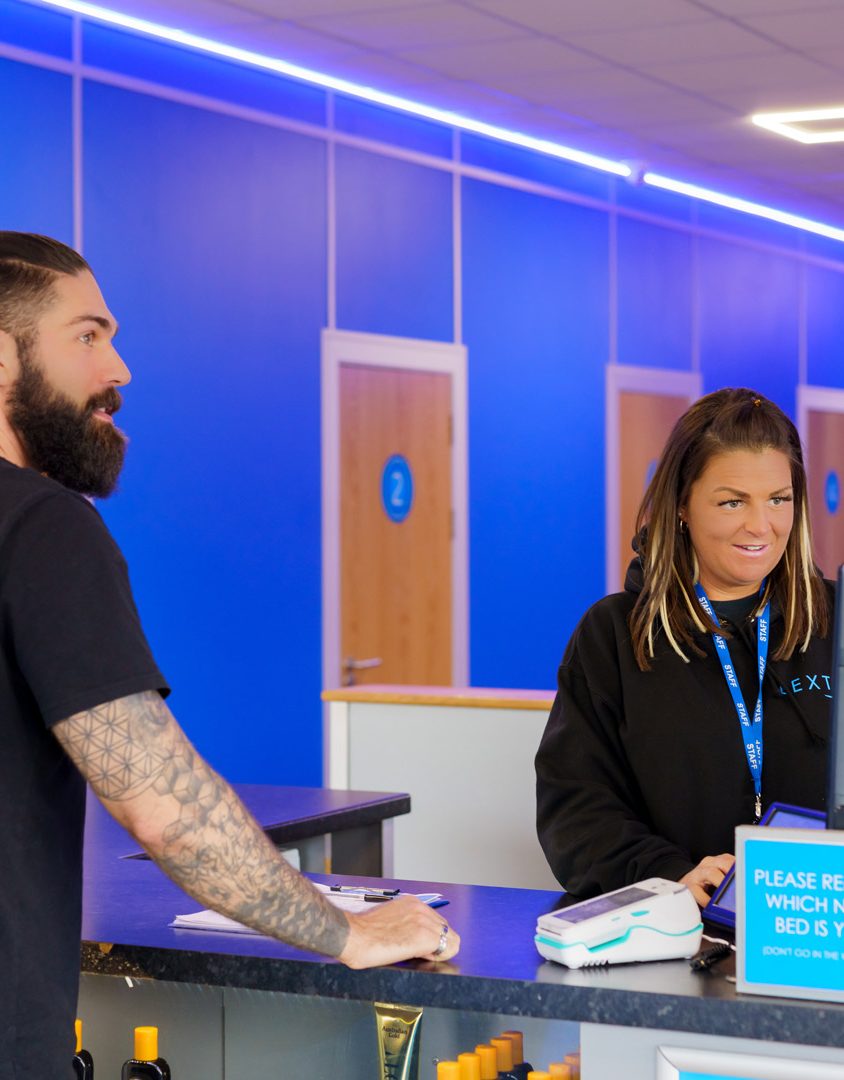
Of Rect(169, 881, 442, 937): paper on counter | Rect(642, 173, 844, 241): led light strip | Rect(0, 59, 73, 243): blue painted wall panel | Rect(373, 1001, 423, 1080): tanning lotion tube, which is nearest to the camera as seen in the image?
Rect(373, 1001, 423, 1080): tanning lotion tube

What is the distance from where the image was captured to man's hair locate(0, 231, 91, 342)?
5.19 ft

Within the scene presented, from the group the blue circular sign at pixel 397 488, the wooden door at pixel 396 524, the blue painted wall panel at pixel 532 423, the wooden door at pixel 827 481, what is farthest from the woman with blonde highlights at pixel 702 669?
the wooden door at pixel 827 481

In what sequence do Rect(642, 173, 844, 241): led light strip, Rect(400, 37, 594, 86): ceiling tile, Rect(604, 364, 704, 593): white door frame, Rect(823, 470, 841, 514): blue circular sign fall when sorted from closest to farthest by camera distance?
Rect(400, 37, 594, 86): ceiling tile, Rect(604, 364, 704, 593): white door frame, Rect(642, 173, 844, 241): led light strip, Rect(823, 470, 841, 514): blue circular sign

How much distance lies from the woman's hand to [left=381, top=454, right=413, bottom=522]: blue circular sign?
4.40 meters

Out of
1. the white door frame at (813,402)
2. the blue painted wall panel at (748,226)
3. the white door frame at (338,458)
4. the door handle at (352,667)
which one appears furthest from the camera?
the white door frame at (813,402)

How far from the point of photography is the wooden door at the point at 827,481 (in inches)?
387

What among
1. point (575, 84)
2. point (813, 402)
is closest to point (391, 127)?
point (575, 84)

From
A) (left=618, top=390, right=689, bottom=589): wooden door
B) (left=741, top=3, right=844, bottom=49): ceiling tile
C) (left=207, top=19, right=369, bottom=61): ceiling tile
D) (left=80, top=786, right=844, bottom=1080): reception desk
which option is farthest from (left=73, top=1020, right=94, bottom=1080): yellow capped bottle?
(left=618, top=390, right=689, bottom=589): wooden door

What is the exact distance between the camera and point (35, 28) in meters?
4.84

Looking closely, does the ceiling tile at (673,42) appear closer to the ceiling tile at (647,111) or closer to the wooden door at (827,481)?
the ceiling tile at (647,111)

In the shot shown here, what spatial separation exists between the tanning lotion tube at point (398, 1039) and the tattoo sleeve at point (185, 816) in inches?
8.7

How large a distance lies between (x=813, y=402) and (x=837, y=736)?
8466mm

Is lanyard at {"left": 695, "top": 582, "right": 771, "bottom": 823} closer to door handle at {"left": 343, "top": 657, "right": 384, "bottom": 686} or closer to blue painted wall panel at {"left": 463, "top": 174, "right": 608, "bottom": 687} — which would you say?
door handle at {"left": 343, "top": 657, "right": 384, "bottom": 686}

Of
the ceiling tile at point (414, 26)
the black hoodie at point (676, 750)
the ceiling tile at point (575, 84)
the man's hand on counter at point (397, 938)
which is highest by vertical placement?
the ceiling tile at point (575, 84)
